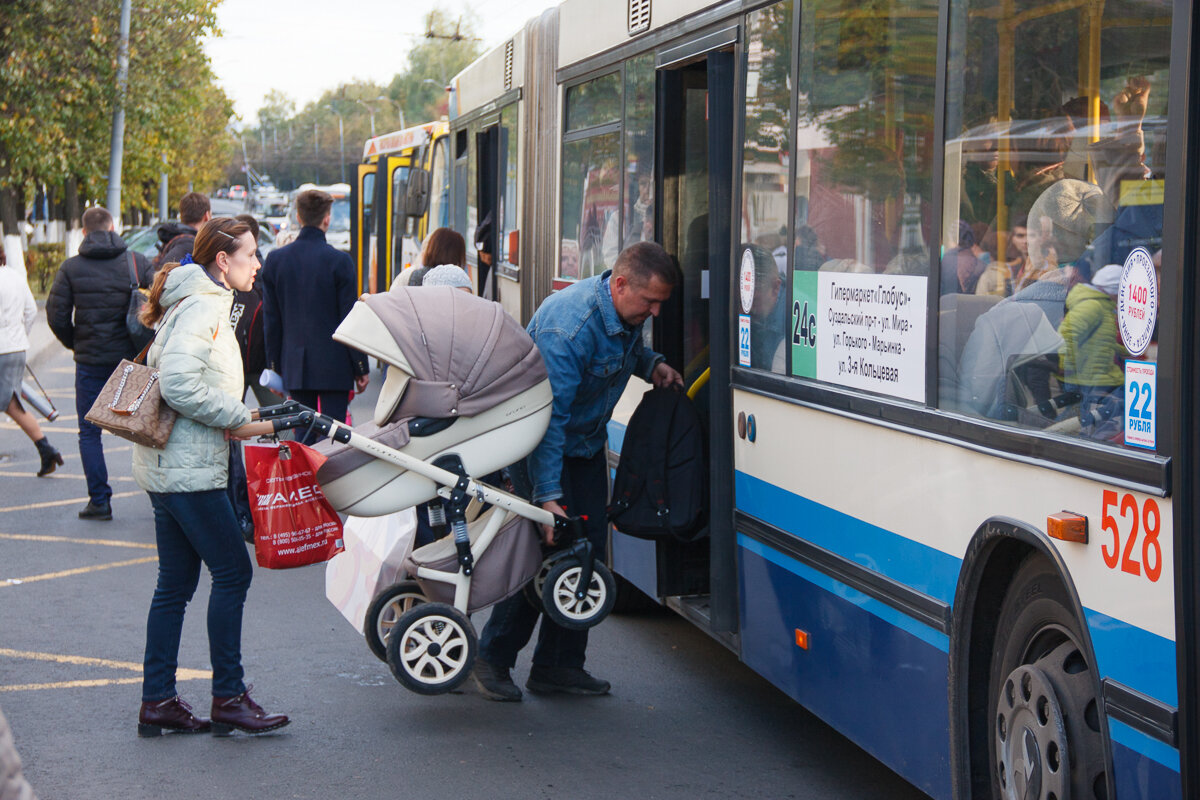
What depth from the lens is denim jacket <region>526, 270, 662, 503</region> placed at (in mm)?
5285

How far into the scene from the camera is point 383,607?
220 inches

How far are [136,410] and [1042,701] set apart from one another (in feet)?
10.1

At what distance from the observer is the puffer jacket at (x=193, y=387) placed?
4891mm

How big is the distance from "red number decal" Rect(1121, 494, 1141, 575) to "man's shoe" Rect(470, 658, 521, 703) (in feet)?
10.8

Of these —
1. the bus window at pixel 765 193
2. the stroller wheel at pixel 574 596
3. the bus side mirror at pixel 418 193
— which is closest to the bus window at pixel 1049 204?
the bus window at pixel 765 193

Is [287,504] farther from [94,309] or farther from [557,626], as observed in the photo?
[94,309]

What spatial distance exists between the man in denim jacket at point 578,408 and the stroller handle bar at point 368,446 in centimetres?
21

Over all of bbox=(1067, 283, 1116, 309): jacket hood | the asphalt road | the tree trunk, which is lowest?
the asphalt road

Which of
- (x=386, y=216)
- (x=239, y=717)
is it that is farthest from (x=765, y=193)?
(x=386, y=216)

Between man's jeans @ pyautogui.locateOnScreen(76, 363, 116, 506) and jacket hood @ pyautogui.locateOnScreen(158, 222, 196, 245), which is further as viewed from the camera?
man's jeans @ pyautogui.locateOnScreen(76, 363, 116, 506)

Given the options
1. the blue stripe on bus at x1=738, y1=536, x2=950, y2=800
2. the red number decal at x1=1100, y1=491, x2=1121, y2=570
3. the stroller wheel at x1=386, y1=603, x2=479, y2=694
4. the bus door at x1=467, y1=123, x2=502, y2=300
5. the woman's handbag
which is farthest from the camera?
the bus door at x1=467, y1=123, x2=502, y2=300

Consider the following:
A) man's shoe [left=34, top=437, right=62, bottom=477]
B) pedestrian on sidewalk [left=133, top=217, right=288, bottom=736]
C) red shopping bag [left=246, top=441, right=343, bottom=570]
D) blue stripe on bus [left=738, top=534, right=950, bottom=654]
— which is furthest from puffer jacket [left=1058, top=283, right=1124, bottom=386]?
man's shoe [left=34, top=437, right=62, bottom=477]

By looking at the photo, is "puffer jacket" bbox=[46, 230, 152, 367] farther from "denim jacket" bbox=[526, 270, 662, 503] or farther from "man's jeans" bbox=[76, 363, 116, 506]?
"denim jacket" bbox=[526, 270, 662, 503]

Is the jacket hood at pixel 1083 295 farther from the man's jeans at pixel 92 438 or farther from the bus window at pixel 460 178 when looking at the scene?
the bus window at pixel 460 178
